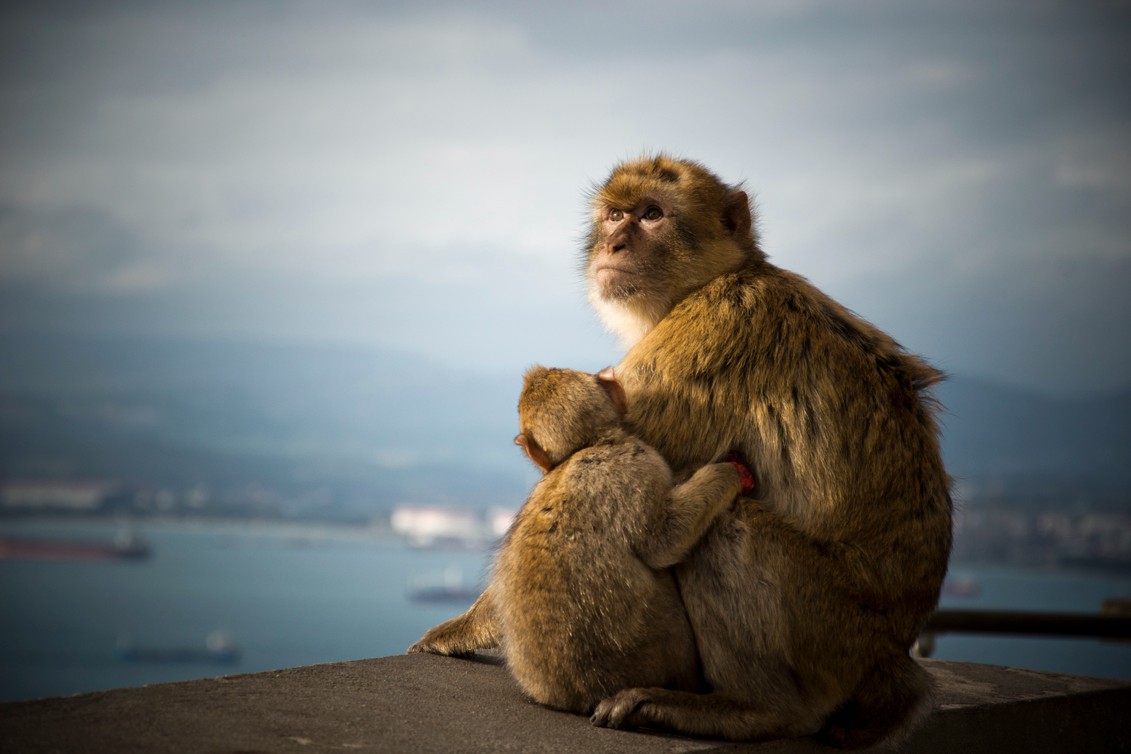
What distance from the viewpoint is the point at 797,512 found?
3.04m

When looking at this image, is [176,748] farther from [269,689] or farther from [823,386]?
Answer: [823,386]

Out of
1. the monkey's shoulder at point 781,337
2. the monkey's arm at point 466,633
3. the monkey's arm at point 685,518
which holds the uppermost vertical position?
the monkey's shoulder at point 781,337

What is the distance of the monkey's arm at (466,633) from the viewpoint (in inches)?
146

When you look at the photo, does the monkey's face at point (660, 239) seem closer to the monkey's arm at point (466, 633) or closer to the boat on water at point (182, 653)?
the monkey's arm at point (466, 633)

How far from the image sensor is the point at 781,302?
3223mm

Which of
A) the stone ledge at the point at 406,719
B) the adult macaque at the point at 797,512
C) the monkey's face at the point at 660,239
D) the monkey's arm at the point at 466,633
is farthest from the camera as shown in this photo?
the monkey's arm at the point at 466,633

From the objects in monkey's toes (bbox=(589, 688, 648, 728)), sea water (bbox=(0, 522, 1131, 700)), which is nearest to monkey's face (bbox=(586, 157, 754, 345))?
monkey's toes (bbox=(589, 688, 648, 728))

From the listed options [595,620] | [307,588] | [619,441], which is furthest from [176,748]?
[307,588]

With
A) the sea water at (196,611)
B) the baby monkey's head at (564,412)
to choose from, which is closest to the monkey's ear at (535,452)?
the baby monkey's head at (564,412)

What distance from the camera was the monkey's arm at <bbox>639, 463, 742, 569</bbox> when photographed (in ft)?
9.32

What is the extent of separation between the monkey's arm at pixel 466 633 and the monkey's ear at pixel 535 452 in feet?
2.11

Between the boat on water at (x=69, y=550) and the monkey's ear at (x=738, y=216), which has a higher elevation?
the boat on water at (x=69, y=550)

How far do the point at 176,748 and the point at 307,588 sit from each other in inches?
3859

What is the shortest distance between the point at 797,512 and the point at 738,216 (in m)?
1.05
